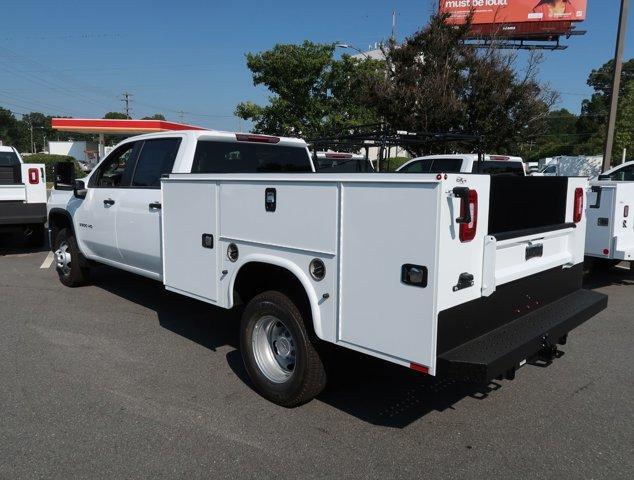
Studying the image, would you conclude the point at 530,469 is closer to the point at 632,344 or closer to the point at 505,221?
the point at 505,221

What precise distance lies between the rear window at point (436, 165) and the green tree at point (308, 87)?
12.5m

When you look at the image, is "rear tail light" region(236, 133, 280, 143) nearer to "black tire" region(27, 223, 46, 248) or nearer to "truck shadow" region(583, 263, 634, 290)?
"truck shadow" region(583, 263, 634, 290)

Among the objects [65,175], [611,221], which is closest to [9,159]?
[65,175]

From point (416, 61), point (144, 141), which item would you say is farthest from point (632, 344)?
point (416, 61)

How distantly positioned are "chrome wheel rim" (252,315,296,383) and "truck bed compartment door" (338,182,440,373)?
2.69 ft

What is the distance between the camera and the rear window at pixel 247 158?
5.34 meters

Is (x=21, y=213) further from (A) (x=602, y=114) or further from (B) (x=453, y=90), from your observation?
(A) (x=602, y=114)

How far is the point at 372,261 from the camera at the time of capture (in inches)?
124

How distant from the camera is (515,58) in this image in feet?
57.9

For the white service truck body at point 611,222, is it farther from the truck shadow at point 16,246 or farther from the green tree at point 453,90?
the truck shadow at point 16,246

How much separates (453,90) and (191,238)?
13.7m

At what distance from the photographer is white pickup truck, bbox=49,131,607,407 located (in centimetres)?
296

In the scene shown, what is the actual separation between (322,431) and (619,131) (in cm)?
2833

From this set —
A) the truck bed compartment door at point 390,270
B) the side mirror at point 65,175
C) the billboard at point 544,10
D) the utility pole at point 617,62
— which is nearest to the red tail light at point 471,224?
the truck bed compartment door at point 390,270
